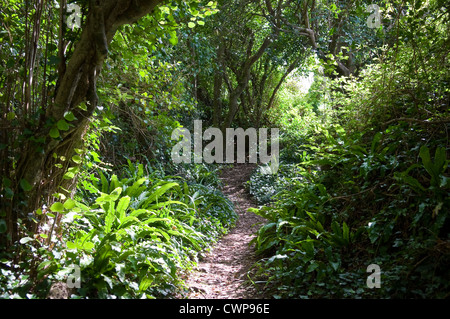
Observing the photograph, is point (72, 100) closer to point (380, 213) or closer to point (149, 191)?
point (149, 191)

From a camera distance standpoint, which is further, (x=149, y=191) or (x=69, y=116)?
(x=149, y=191)

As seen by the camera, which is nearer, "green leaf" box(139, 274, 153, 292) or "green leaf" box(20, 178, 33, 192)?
"green leaf" box(20, 178, 33, 192)

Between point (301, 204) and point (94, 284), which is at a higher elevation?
point (301, 204)

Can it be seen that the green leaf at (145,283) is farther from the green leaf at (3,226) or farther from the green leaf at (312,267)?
the green leaf at (312,267)

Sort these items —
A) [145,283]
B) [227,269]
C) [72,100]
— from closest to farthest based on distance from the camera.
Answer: [72,100] → [145,283] → [227,269]

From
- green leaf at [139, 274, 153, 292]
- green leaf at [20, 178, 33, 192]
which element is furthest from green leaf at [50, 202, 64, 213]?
green leaf at [139, 274, 153, 292]

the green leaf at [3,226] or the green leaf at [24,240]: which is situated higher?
the green leaf at [3,226]

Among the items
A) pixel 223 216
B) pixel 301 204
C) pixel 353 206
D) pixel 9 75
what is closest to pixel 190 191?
pixel 223 216

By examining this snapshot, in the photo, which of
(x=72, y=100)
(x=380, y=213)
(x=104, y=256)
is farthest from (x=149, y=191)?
(x=380, y=213)

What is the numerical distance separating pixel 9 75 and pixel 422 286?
327 cm

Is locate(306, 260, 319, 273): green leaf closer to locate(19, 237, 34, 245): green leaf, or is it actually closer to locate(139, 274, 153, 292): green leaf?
locate(139, 274, 153, 292): green leaf

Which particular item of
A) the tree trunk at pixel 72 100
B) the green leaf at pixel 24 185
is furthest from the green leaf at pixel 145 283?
the green leaf at pixel 24 185

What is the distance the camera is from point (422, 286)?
243 centimetres
